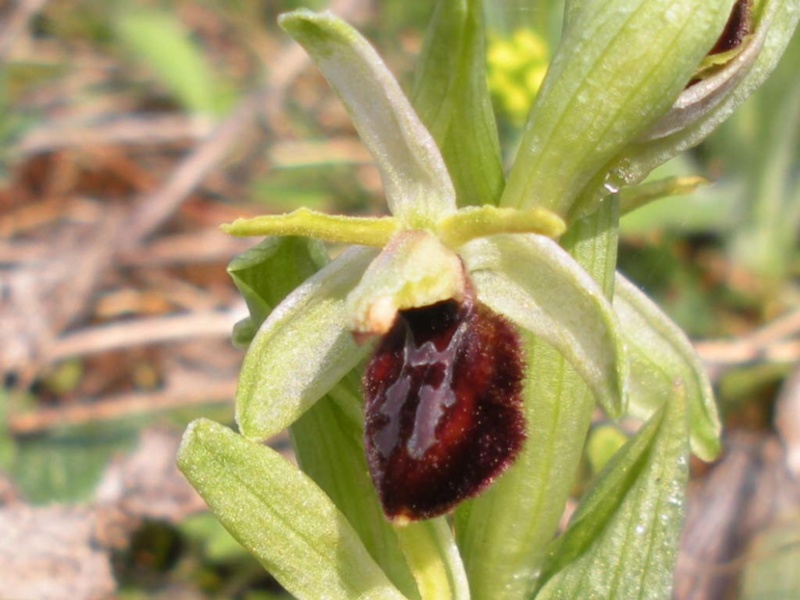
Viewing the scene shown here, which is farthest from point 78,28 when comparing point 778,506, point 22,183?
point 778,506

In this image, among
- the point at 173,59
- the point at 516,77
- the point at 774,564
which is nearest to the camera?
the point at 774,564

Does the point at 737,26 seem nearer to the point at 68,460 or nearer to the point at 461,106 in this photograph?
the point at 461,106

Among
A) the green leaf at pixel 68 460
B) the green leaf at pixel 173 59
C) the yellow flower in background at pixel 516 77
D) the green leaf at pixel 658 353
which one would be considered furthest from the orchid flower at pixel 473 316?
the green leaf at pixel 173 59

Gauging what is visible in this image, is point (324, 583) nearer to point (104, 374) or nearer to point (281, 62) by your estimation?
point (104, 374)

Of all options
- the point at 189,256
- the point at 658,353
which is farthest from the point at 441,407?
the point at 189,256

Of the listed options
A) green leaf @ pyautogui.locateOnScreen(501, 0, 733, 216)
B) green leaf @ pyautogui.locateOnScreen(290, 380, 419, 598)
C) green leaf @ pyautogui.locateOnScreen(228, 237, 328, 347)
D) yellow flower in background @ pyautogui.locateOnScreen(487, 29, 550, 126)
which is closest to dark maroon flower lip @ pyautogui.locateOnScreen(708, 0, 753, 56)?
green leaf @ pyautogui.locateOnScreen(501, 0, 733, 216)

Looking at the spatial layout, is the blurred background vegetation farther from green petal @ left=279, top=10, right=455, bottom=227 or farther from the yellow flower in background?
green petal @ left=279, top=10, right=455, bottom=227
